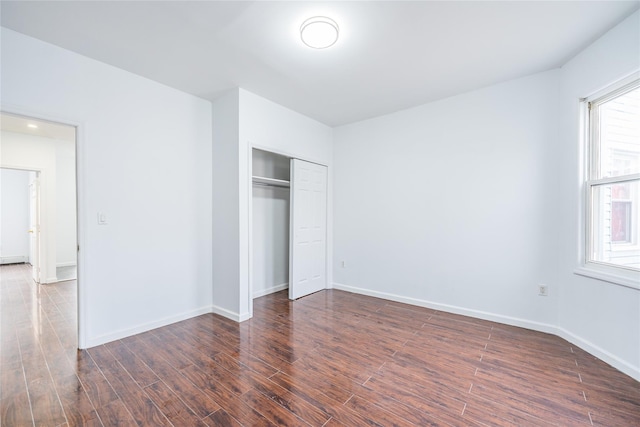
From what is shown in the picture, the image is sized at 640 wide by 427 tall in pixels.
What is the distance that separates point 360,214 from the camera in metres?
4.49

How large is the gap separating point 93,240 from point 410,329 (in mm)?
3479

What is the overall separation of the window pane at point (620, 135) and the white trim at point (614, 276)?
2.85 feet

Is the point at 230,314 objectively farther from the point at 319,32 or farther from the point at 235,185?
the point at 319,32

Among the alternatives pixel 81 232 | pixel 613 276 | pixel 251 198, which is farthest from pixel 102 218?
pixel 613 276

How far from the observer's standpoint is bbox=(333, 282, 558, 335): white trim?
9.76 ft

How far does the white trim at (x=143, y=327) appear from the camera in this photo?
264 cm

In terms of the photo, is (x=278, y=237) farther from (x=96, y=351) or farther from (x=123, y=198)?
(x=96, y=351)

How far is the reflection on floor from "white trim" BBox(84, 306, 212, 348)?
378cm

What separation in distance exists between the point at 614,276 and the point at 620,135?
4.12ft

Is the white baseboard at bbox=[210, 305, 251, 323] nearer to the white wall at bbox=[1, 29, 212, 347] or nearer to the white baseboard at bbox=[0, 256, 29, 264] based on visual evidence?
the white wall at bbox=[1, 29, 212, 347]

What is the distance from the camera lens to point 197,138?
3488 millimetres

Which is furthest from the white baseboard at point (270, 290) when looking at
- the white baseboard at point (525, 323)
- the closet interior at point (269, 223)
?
the white baseboard at point (525, 323)

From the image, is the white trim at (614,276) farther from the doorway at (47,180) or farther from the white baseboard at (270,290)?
the doorway at (47,180)

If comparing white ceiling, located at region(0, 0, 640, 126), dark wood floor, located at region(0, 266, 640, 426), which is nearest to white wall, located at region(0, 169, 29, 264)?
dark wood floor, located at region(0, 266, 640, 426)
